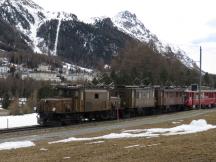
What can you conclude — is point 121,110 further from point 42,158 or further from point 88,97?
point 42,158

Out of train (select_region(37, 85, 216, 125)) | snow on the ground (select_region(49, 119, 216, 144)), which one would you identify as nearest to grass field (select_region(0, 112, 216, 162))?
snow on the ground (select_region(49, 119, 216, 144))

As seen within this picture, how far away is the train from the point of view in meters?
39.6

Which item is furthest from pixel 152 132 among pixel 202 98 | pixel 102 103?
pixel 202 98

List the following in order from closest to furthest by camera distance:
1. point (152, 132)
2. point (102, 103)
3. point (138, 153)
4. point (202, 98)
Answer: point (138, 153) < point (152, 132) < point (102, 103) < point (202, 98)

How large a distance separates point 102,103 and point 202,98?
111 feet

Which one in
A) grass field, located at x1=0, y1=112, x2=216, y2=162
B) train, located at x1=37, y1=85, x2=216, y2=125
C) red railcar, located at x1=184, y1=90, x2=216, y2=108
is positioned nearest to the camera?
grass field, located at x1=0, y1=112, x2=216, y2=162

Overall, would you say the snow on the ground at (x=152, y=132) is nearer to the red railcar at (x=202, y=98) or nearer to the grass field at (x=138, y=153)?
the grass field at (x=138, y=153)

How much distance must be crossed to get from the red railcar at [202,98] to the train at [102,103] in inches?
156

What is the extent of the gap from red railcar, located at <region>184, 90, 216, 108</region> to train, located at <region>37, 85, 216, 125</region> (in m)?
3.97

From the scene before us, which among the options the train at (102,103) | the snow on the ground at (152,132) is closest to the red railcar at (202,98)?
the train at (102,103)

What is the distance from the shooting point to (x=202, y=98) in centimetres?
7556

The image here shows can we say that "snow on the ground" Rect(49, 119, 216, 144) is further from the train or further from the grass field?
the train

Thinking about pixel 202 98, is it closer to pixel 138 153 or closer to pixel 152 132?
pixel 152 132

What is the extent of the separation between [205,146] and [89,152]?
170 inches
